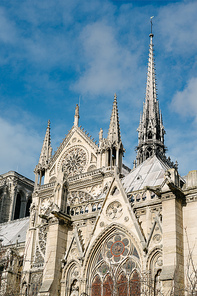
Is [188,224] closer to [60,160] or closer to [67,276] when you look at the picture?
[67,276]

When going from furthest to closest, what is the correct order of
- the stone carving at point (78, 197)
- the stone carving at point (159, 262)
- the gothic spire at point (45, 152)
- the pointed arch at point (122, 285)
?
1. the gothic spire at point (45, 152)
2. the stone carving at point (78, 197)
3. the pointed arch at point (122, 285)
4. the stone carving at point (159, 262)

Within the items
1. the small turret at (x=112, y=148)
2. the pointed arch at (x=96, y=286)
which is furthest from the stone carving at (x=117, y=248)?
the small turret at (x=112, y=148)

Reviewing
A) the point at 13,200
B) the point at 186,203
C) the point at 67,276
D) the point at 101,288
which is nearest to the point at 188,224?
the point at 186,203

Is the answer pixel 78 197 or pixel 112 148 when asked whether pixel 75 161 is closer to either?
pixel 78 197

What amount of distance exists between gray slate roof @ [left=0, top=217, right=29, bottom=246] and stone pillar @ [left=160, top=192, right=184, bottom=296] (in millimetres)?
30466

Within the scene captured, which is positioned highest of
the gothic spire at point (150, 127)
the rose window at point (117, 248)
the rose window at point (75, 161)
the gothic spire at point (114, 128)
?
the gothic spire at point (150, 127)

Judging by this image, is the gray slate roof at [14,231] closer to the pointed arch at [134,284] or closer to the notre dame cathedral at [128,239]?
the notre dame cathedral at [128,239]

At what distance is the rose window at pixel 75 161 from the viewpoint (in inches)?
1561

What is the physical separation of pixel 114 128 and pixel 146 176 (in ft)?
54.7

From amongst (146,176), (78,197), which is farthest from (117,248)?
(78,197)

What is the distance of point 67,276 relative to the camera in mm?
19234

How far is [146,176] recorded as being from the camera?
865 inches

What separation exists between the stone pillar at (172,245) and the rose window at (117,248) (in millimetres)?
2188

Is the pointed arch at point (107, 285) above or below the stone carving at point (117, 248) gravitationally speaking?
below
